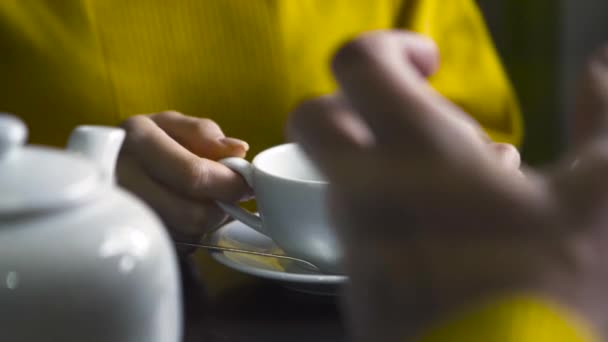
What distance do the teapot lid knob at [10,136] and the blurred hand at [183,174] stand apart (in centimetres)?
23

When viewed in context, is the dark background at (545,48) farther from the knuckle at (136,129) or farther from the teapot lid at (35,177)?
the teapot lid at (35,177)

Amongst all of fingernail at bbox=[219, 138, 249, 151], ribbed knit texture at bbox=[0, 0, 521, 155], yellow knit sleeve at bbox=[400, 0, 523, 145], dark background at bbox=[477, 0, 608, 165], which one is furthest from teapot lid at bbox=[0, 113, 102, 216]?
dark background at bbox=[477, 0, 608, 165]

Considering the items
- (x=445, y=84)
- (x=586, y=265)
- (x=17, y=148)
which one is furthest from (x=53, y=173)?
(x=445, y=84)

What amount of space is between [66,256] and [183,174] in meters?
0.26

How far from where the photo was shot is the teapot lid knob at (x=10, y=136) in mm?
285

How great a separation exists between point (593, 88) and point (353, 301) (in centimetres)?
12

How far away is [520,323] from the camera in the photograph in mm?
247

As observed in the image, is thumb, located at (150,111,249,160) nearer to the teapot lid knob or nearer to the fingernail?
the fingernail

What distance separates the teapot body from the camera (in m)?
0.28

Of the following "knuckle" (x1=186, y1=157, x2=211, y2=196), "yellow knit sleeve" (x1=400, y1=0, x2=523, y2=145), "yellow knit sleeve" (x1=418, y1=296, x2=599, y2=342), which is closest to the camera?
"yellow knit sleeve" (x1=418, y1=296, x2=599, y2=342)

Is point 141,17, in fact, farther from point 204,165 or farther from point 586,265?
point 586,265

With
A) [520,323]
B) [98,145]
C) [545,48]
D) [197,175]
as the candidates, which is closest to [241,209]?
[197,175]

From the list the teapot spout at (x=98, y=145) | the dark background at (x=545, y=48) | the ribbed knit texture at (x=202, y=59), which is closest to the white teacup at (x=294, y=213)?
the teapot spout at (x=98, y=145)

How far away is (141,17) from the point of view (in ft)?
2.76
